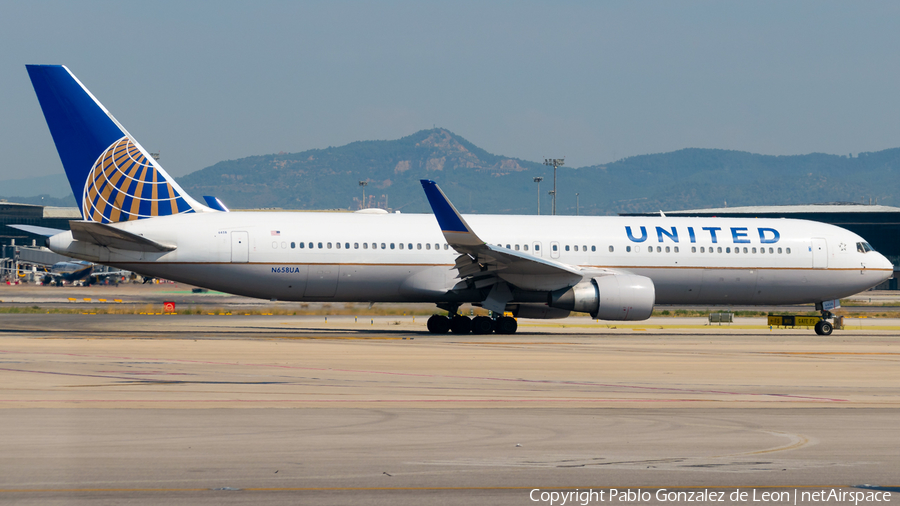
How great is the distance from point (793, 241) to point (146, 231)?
22154 mm

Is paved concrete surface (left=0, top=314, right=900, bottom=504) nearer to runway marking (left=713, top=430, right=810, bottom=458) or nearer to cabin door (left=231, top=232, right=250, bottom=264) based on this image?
runway marking (left=713, top=430, right=810, bottom=458)

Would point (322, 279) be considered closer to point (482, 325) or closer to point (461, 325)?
point (461, 325)

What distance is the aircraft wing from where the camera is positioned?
86.4 ft

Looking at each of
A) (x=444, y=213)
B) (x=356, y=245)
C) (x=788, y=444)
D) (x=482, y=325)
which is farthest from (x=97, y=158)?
(x=788, y=444)

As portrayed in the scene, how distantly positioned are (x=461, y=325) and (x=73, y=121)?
→ 45.5ft

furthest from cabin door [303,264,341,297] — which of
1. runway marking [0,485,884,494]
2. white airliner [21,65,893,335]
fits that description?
runway marking [0,485,884,494]

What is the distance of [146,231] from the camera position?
27781 mm

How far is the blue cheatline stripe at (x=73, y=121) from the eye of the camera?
90.3ft

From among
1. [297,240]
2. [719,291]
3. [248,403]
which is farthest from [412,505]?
[719,291]

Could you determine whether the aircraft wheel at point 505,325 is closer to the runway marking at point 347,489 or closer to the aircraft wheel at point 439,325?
the aircraft wheel at point 439,325

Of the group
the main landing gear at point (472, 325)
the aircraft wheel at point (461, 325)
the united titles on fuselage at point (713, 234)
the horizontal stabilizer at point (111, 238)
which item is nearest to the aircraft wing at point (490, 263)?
the main landing gear at point (472, 325)

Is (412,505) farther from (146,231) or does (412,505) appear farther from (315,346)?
(146,231)

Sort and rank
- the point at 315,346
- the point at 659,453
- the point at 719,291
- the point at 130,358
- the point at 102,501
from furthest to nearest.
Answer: the point at 719,291, the point at 315,346, the point at 130,358, the point at 659,453, the point at 102,501

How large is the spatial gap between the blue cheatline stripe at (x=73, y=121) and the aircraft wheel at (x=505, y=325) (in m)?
13.5
